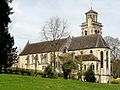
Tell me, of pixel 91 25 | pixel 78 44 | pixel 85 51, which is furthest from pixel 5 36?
pixel 91 25

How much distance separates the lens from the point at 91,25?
104312 mm

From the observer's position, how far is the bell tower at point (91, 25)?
104 m

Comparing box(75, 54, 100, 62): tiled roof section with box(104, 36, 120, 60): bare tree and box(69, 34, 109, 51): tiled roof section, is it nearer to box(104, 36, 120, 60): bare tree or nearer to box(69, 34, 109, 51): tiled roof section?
box(69, 34, 109, 51): tiled roof section

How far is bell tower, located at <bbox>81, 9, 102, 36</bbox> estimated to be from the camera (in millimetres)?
104000

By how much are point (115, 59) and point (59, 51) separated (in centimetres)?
2303

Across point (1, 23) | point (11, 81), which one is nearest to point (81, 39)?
point (1, 23)

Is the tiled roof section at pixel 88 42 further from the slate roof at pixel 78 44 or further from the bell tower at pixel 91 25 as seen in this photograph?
the bell tower at pixel 91 25

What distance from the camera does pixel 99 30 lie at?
10538 centimetres

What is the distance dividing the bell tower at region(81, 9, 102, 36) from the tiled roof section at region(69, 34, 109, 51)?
12078 mm

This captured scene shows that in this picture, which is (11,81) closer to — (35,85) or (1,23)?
(35,85)

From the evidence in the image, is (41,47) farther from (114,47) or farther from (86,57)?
(114,47)

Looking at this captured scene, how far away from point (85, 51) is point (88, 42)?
2612mm

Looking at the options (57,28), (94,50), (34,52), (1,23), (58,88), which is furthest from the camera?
(34,52)

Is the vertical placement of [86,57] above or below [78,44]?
below
